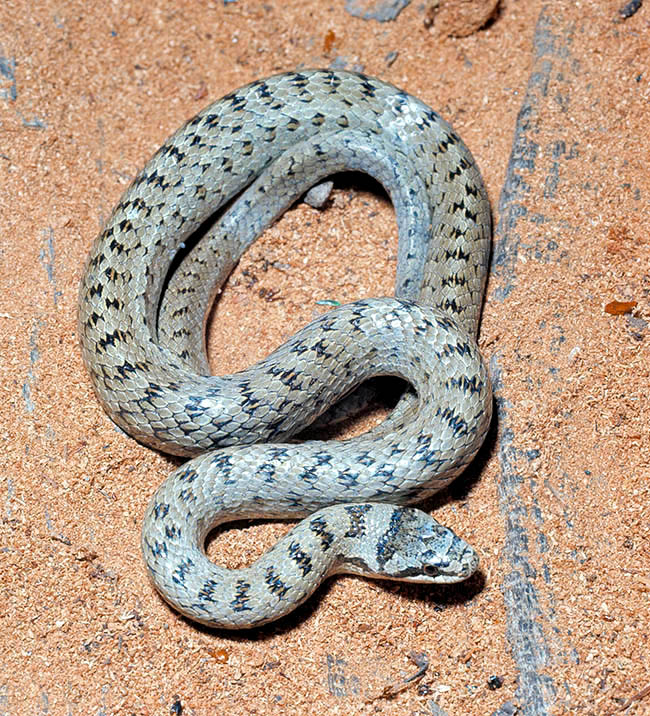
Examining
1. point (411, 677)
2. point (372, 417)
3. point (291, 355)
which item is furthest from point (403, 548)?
point (291, 355)

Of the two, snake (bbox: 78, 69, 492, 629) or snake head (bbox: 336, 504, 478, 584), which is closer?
snake head (bbox: 336, 504, 478, 584)

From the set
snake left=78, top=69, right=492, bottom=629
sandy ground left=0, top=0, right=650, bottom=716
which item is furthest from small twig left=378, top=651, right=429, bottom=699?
snake left=78, top=69, right=492, bottom=629

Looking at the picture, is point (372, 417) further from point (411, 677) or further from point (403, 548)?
point (411, 677)

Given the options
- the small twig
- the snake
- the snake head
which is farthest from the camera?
the snake

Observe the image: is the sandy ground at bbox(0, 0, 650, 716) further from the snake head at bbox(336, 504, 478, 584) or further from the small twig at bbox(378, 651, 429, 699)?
the snake head at bbox(336, 504, 478, 584)

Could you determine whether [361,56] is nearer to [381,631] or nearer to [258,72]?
[258,72]

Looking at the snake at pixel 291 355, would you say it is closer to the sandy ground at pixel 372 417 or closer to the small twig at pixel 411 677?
the sandy ground at pixel 372 417
